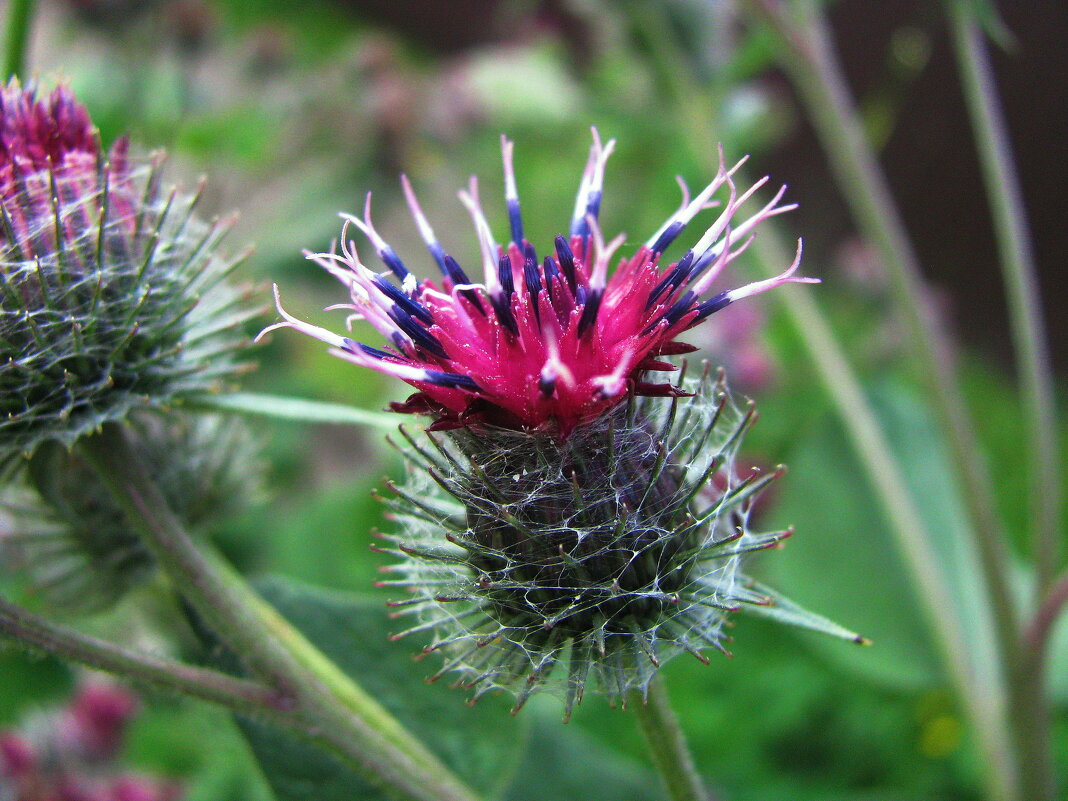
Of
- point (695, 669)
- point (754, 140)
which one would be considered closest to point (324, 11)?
point (754, 140)

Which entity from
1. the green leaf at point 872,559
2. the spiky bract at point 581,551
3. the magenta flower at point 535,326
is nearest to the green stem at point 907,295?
the green leaf at point 872,559

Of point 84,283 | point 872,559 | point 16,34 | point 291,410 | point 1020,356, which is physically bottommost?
point 872,559

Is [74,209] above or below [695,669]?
above

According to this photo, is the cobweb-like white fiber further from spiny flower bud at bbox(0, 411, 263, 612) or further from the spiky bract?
the spiky bract

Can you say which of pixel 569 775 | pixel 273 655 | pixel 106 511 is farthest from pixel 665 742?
pixel 106 511

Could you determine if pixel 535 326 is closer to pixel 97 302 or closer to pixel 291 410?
pixel 291 410

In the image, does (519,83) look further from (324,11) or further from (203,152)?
(324,11)
